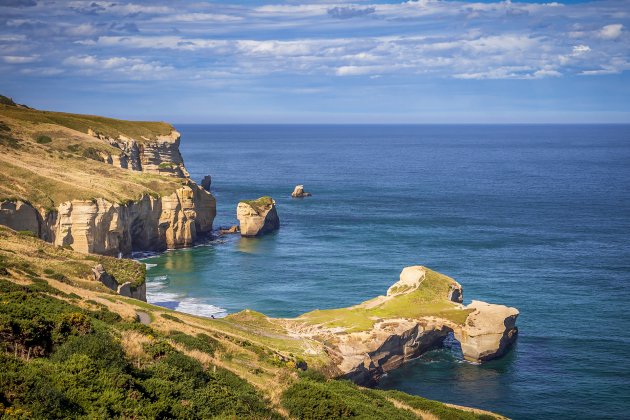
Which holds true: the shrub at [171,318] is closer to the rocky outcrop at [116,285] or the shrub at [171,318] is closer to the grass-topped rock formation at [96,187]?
the rocky outcrop at [116,285]

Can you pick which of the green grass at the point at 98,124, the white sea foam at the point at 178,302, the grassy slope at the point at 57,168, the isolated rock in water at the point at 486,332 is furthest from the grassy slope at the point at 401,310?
the green grass at the point at 98,124

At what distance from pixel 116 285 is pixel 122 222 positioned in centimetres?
3262

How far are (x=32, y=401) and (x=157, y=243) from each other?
76.1m

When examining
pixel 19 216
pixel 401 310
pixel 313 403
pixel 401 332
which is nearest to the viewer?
pixel 313 403

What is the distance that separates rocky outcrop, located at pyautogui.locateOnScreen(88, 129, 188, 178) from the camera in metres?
118

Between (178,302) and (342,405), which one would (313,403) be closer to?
(342,405)

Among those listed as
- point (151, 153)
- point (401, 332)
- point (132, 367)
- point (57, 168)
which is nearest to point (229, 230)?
point (151, 153)

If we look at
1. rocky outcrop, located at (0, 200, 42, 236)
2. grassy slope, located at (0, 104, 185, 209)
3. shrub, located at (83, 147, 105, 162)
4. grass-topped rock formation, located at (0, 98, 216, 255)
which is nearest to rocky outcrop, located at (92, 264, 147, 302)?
rocky outcrop, located at (0, 200, 42, 236)

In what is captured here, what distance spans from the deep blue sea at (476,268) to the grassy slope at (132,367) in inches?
576

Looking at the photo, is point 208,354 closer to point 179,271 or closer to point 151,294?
point 151,294

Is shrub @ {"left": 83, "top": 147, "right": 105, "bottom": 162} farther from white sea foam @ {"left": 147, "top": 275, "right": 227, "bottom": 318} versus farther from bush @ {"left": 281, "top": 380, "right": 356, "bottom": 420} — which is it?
bush @ {"left": 281, "top": 380, "right": 356, "bottom": 420}

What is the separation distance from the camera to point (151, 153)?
12262 centimetres

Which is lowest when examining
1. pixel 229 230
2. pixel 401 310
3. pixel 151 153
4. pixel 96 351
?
pixel 401 310

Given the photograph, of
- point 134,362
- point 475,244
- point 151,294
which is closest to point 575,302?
point 475,244
